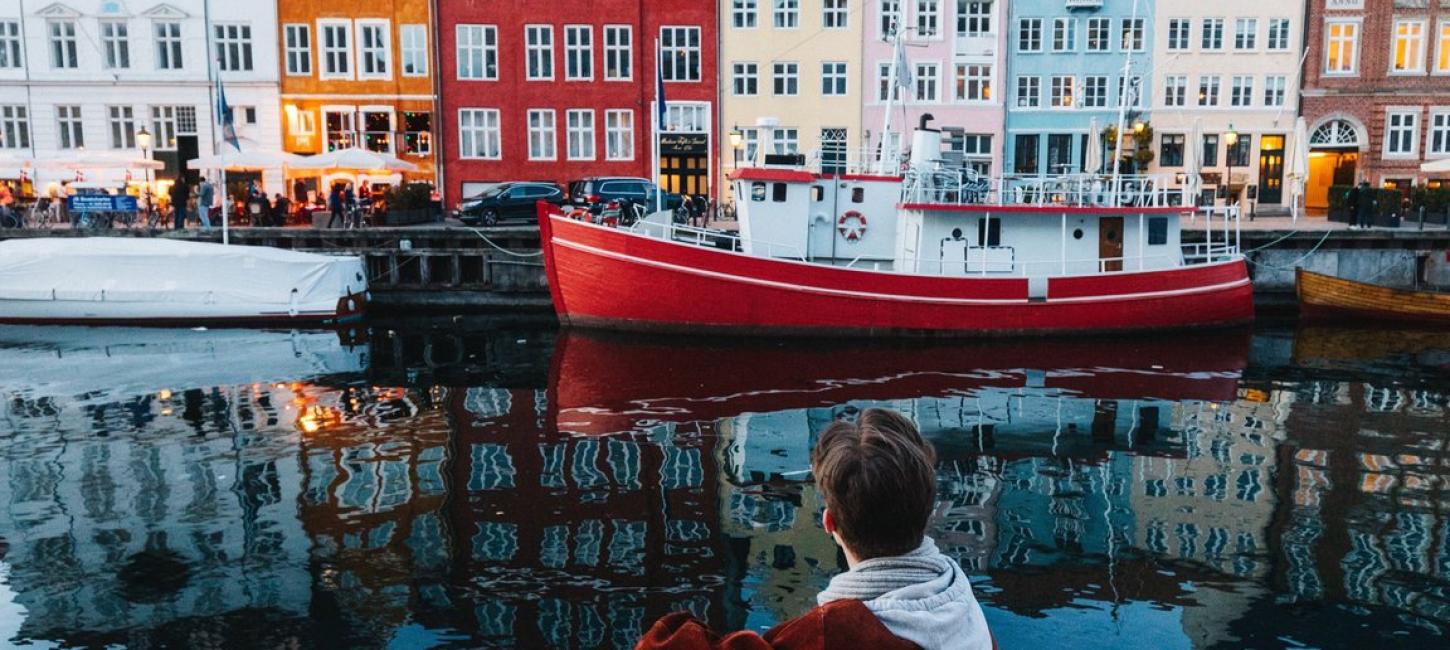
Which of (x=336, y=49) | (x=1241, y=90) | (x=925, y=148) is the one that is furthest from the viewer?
(x=1241, y=90)

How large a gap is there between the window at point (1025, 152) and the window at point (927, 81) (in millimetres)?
3427

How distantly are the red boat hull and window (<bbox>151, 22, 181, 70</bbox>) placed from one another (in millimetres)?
22258

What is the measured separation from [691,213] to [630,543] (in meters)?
25.6

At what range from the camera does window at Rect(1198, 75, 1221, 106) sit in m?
40.4

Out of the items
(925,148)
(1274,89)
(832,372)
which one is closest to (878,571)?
(832,372)

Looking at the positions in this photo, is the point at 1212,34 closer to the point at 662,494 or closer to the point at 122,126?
the point at 662,494

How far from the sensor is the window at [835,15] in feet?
132

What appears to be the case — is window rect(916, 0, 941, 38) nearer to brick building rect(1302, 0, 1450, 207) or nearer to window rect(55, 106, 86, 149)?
brick building rect(1302, 0, 1450, 207)

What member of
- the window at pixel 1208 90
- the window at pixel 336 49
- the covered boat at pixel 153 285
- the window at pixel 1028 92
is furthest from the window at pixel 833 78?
the covered boat at pixel 153 285

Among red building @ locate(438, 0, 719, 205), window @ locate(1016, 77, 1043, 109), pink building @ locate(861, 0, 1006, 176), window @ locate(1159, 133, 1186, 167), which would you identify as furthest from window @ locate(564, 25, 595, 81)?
window @ locate(1159, 133, 1186, 167)

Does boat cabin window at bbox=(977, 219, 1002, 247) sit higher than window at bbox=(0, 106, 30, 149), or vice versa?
window at bbox=(0, 106, 30, 149)

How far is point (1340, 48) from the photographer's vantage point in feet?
130

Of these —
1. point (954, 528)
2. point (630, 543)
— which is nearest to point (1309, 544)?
point (954, 528)

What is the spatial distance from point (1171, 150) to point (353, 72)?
1148 inches
